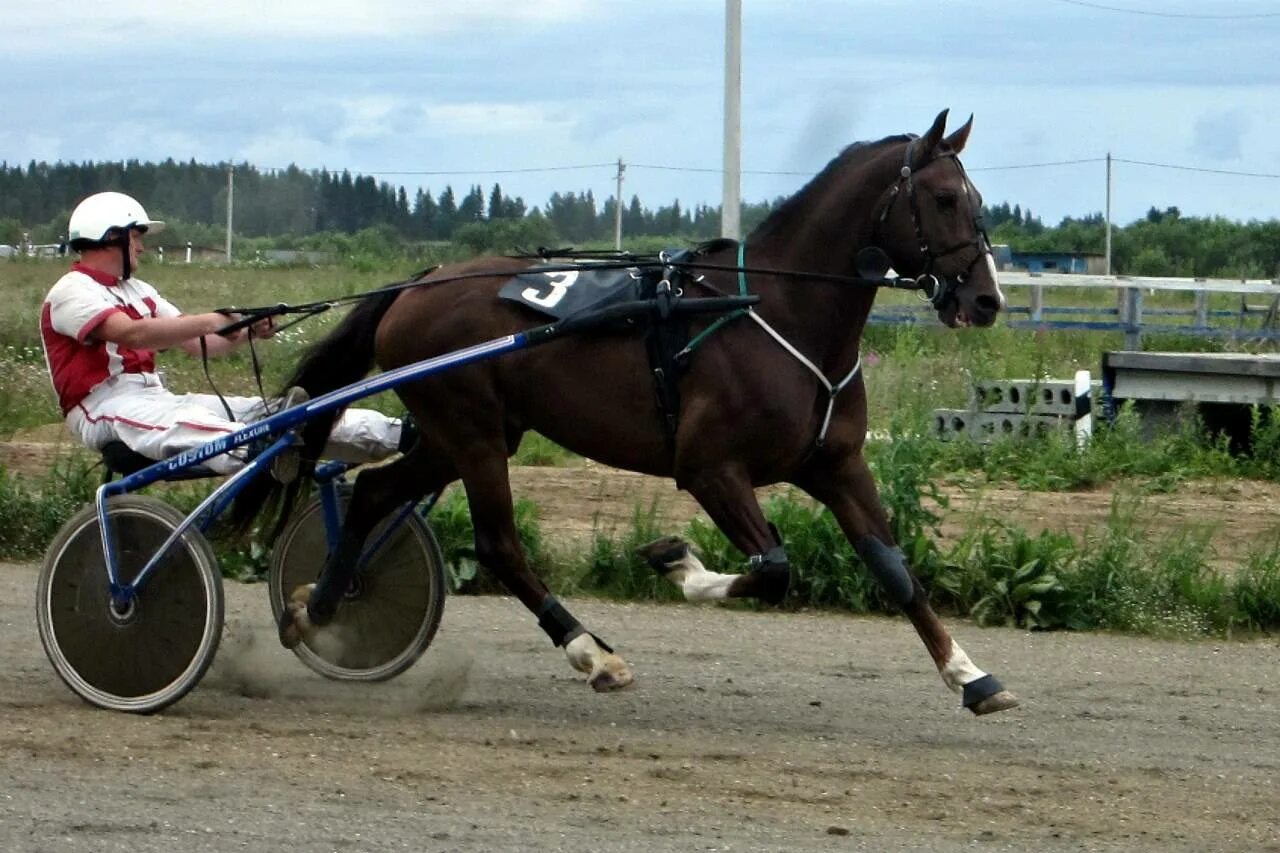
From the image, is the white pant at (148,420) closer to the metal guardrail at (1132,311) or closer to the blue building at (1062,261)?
the metal guardrail at (1132,311)

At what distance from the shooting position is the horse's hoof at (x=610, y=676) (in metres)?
5.85

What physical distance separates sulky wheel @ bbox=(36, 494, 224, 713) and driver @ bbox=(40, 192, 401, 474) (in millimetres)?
250

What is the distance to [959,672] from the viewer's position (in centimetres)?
550

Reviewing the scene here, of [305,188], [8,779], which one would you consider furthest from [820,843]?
[305,188]

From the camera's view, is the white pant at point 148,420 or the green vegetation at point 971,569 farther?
the green vegetation at point 971,569

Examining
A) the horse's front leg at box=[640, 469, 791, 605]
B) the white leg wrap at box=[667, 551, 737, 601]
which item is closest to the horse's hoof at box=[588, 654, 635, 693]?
the white leg wrap at box=[667, 551, 737, 601]

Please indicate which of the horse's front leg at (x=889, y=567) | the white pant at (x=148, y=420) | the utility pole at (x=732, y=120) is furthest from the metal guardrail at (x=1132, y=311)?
the white pant at (x=148, y=420)

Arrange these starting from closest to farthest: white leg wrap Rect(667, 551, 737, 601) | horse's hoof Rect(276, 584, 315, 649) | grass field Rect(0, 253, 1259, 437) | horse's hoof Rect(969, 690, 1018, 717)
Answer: horse's hoof Rect(969, 690, 1018, 717), white leg wrap Rect(667, 551, 737, 601), horse's hoof Rect(276, 584, 315, 649), grass field Rect(0, 253, 1259, 437)

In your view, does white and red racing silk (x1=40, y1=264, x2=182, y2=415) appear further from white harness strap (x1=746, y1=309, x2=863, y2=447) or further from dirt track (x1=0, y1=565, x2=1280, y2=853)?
white harness strap (x1=746, y1=309, x2=863, y2=447)

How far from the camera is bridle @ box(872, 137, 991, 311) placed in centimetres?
548

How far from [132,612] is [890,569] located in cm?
231

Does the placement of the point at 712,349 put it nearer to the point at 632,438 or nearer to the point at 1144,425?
the point at 632,438

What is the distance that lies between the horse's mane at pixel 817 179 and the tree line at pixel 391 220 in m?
7.12

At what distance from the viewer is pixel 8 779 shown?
4.81 m
